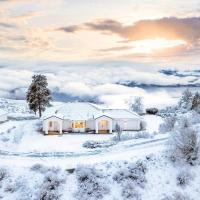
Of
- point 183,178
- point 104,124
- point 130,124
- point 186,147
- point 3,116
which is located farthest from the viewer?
point 3,116

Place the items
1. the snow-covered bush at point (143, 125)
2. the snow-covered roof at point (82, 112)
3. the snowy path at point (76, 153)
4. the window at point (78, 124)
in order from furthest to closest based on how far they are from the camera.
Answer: the snow-covered bush at point (143, 125) < the snow-covered roof at point (82, 112) < the window at point (78, 124) < the snowy path at point (76, 153)

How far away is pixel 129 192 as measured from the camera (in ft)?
135

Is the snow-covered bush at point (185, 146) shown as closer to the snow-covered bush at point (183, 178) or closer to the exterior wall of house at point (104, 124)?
the snow-covered bush at point (183, 178)

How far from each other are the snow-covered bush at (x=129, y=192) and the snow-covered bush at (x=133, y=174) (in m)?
0.71

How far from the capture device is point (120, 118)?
→ 2835 inches

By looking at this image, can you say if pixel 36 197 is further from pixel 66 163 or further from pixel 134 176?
pixel 134 176

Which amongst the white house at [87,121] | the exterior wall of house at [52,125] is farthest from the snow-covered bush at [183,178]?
the exterior wall of house at [52,125]

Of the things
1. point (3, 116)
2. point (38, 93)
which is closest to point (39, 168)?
point (38, 93)

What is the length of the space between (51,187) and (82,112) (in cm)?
3337

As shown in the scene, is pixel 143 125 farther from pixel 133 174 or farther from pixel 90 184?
pixel 90 184

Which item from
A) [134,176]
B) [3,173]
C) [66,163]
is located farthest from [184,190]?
[3,173]

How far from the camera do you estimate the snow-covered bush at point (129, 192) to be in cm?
4072

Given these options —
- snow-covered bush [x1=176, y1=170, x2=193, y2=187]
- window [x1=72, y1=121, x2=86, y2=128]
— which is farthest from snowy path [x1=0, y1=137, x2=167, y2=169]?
window [x1=72, y1=121, x2=86, y2=128]

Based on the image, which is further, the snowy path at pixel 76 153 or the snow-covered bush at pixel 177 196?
the snowy path at pixel 76 153
